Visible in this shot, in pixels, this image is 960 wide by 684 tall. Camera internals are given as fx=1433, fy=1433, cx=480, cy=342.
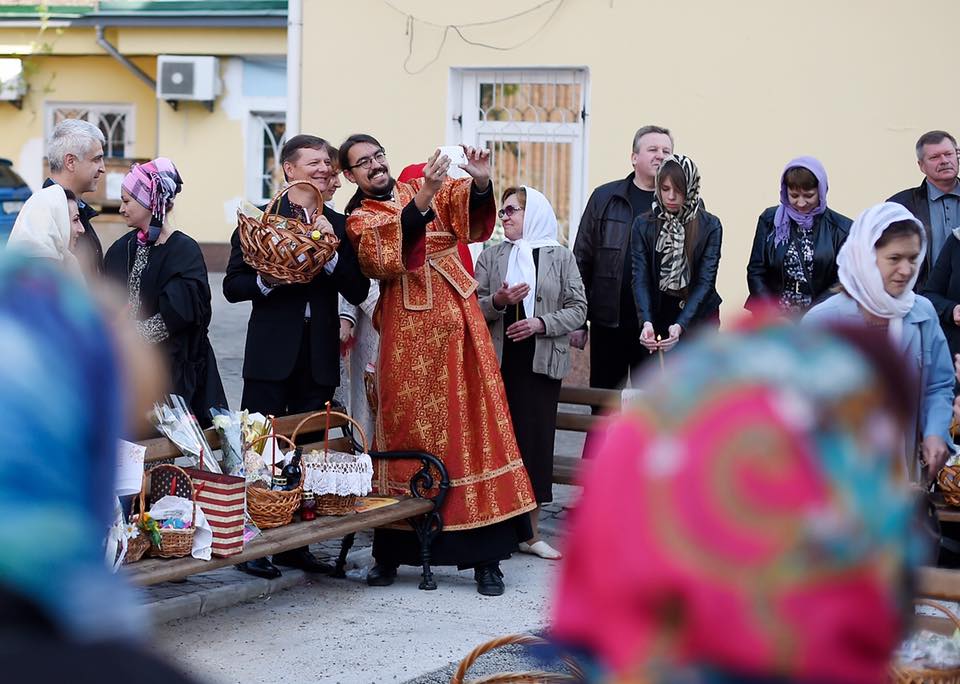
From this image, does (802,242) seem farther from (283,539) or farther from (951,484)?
(283,539)

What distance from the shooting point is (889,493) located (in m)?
1.54

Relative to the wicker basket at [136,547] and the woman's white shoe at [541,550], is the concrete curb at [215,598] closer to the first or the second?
the wicker basket at [136,547]

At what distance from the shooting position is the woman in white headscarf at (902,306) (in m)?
4.98

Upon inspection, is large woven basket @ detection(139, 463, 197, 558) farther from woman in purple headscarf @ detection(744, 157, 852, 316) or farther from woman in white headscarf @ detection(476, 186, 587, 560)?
woman in purple headscarf @ detection(744, 157, 852, 316)

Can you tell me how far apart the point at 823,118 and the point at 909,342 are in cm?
520

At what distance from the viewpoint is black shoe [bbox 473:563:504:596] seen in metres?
6.36

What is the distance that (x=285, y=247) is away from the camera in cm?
600

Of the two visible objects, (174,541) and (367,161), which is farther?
(367,161)

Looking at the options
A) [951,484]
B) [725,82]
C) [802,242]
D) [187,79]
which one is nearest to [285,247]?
[802,242]

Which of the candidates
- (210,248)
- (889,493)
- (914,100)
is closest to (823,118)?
(914,100)

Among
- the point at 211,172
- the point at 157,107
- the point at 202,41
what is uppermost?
the point at 202,41

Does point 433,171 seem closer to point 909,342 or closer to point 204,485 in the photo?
point 204,485

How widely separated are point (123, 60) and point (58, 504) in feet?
68.3

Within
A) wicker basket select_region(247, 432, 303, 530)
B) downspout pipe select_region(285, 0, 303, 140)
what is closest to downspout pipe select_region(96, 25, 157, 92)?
downspout pipe select_region(285, 0, 303, 140)
